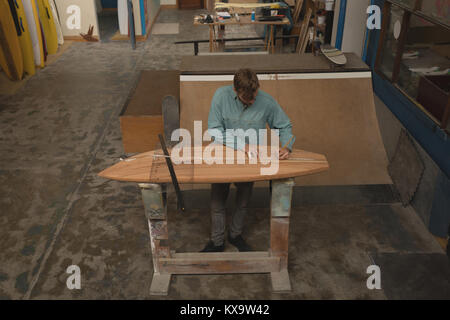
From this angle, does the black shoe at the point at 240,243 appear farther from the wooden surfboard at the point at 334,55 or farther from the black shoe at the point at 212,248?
the wooden surfboard at the point at 334,55

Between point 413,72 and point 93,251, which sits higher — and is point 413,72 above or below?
above

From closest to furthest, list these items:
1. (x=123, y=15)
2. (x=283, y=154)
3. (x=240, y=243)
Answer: (x=283, y=154) < (x=240, y=243) < (x=123, y=15)

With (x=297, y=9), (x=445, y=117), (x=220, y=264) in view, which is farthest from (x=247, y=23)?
(x=220, y=264)

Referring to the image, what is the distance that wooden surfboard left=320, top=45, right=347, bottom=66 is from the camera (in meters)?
4.25

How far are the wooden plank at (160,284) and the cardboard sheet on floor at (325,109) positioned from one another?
1.68 metres

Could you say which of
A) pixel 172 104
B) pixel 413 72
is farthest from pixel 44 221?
pixel 413 72

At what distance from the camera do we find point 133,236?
140 inches

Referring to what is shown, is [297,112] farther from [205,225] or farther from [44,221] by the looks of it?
[44,221]

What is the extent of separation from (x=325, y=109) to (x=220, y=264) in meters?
2.10

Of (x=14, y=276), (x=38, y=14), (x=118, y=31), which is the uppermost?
(x=38, y=14)

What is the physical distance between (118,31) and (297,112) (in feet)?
25.1

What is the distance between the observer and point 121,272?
3156mm

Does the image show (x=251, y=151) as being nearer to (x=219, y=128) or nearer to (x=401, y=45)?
(x=219, y=128)
